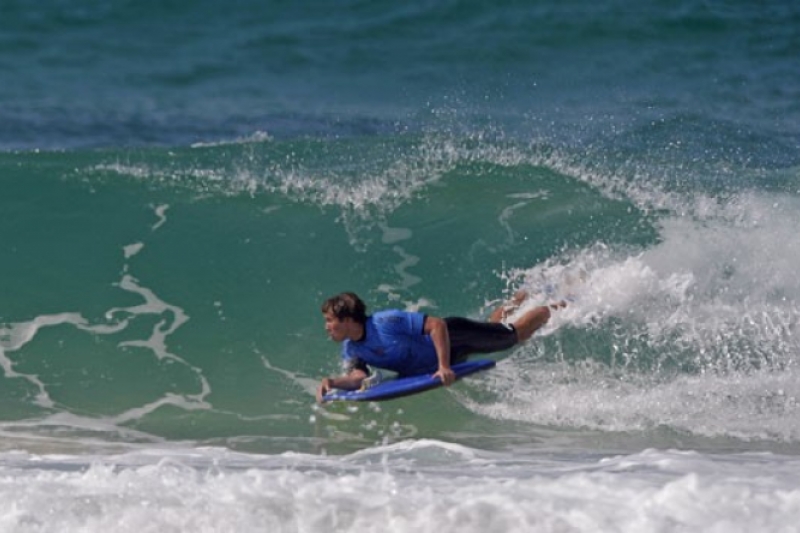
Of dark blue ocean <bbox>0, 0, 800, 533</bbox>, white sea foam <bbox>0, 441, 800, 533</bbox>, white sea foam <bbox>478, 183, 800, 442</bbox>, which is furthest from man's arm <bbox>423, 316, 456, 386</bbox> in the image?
white sea foam <bbox>0, 441, 800, 533</bbox>

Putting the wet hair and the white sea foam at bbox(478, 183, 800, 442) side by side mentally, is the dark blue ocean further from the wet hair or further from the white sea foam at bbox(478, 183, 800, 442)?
the wet hair

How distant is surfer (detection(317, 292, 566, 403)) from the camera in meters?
9.05

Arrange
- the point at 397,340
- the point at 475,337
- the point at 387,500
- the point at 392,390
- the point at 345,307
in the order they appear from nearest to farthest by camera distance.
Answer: the point at 387,500 < the point at 345,307 < the point at 392,390 < the point at 397,340 < the point at 475,337

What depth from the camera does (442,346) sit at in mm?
9164

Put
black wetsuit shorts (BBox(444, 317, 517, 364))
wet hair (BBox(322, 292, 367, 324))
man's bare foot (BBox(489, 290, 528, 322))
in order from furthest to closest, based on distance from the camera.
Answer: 1. man's bare foot (BBox(489, 290, 528, 322))
2. black wetsuit shorts (BBox(444, 317, 517, 364))
3. wet hair (BBox(322, 292, 367, 324))

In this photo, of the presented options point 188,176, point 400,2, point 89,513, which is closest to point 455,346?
point 89,513

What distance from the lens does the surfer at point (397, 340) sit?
9055 millimetres

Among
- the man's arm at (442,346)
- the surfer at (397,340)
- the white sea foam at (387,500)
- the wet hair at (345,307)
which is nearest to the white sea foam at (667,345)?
the surfer at (397,340)

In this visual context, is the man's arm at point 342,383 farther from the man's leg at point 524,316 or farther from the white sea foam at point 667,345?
the man's leg at point 524,316

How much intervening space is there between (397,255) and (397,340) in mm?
2774

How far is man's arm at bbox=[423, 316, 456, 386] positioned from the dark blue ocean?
1.29ft

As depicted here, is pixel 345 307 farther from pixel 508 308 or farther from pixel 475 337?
pixel 508 308

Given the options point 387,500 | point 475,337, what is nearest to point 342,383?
point 475,337

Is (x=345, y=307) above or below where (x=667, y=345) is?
above
